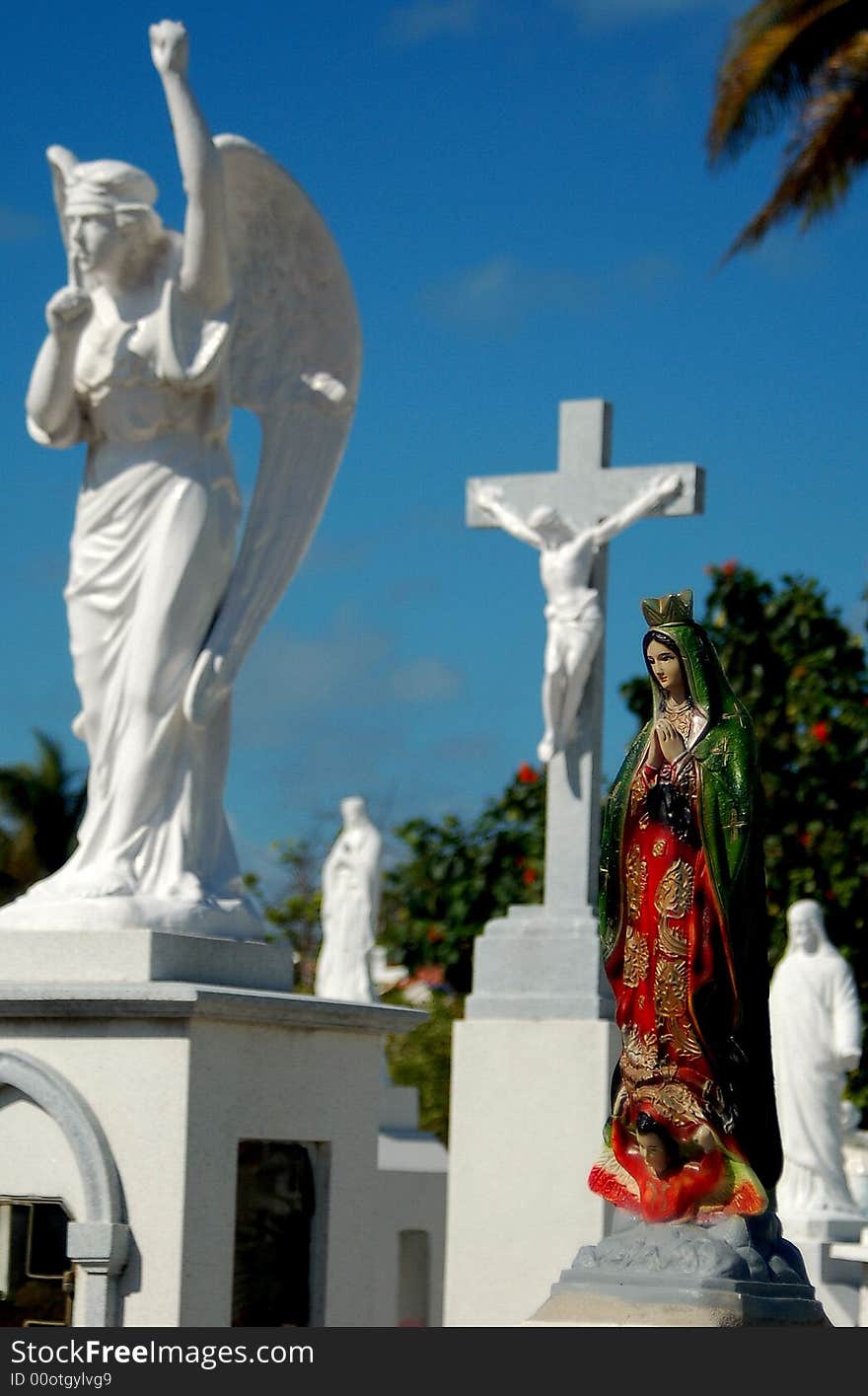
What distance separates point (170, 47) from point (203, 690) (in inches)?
83.3

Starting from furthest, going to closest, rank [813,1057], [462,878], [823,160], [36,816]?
[36,816] → [462,878] → [823,160] → [813,1057]

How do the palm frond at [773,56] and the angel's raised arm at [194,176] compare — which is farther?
the palm frond at [773,56]

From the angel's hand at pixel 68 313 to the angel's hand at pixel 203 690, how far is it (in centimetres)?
118

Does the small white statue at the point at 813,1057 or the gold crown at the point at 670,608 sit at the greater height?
the gold crown at the point at 670,608

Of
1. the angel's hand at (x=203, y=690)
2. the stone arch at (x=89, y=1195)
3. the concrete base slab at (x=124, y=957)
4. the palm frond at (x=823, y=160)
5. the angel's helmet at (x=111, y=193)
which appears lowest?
the stone arch at (x=89, y=1195)

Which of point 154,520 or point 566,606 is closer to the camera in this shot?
point 154,520

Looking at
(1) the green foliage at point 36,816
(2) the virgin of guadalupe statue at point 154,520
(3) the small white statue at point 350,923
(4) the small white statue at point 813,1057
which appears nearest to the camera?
(2) the virgin of guadalupe statue at point 154,520

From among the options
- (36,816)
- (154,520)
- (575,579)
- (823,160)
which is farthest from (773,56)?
(36,816)

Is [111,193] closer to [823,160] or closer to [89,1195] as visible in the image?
[89,1195]

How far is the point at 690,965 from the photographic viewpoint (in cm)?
616

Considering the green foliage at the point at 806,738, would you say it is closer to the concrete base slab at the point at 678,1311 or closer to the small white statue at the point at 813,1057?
the small white statue at the point at 813,1057

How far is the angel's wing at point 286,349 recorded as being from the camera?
26.9ft

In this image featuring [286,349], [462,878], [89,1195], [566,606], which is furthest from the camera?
[462,878]

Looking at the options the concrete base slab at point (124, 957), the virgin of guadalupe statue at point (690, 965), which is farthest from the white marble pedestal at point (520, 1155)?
the virgin of guadalupe statue at point (690, 965)
